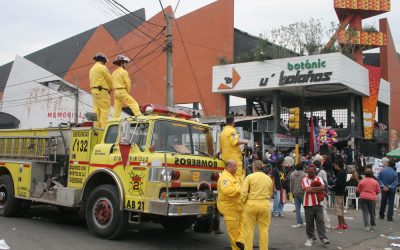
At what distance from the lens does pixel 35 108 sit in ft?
117

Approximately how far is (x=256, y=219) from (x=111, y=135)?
3.47 m

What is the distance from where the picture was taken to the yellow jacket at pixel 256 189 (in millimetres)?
7270

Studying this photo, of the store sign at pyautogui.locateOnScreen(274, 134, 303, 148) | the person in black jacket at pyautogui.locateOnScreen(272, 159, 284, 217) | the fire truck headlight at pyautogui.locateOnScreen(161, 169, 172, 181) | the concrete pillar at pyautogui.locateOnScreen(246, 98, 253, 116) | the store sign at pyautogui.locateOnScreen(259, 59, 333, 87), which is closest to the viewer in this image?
the fire truck headlight at pyautogui.locateOnScreen(161, 169, 172, 181)

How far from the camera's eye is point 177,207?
24.1ft

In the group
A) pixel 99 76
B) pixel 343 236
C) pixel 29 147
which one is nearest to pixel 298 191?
pixel 343 236

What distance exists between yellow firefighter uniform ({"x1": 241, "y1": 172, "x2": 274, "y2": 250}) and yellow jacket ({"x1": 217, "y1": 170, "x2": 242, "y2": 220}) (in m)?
0.15

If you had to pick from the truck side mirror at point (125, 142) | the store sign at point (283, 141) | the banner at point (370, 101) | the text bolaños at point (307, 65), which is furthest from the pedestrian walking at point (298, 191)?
the banner at point (370, 101)

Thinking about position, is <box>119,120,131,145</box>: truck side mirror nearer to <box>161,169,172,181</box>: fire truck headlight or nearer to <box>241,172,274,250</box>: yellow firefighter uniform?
<box>161,169,172,181</box>: fire truck headlight

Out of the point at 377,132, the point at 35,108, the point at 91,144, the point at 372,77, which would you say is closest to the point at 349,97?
the point at 372,77

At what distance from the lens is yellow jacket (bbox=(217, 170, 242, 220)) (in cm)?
734

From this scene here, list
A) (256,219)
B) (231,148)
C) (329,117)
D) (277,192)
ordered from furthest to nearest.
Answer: (329,117) → (277,192) → (231,148) → (256,219)

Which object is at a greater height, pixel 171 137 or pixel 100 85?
pixel 100 85

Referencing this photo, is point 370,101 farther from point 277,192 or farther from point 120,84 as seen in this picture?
point 120,84

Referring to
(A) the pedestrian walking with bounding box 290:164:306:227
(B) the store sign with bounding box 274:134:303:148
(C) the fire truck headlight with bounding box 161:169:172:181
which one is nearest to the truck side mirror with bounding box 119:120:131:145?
(C) the fire truck headlight with bounding box 161:169:172:181
